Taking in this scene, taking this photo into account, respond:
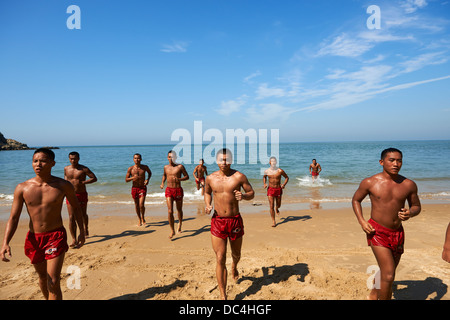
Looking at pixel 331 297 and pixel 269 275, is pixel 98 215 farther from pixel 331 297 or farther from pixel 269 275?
pixel 331 297

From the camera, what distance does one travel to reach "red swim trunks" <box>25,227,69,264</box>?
9.87ft

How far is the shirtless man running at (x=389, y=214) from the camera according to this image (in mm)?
3049

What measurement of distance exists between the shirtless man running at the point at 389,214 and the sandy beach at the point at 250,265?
1096mm

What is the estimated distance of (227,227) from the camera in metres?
3.73

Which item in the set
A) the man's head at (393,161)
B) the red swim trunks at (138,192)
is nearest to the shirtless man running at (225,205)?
the man's head at (393,161)

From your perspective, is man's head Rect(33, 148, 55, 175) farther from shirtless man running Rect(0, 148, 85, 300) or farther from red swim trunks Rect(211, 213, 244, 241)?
red swim trunks Rect(211, 213, 244, 241)

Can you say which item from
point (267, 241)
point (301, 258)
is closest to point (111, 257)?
point (267, 241)

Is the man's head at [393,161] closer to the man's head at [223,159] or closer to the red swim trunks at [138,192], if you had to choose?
the man's head at [223,159]

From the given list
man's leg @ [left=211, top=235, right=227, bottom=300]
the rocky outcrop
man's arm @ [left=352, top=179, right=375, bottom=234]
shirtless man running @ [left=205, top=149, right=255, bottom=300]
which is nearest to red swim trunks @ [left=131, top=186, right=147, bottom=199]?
shirtless man running @ [left=205, top=149, right=255, bottom=300]

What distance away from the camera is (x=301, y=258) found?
5.17 meters

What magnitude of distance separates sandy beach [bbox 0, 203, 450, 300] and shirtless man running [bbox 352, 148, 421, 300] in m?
1.10

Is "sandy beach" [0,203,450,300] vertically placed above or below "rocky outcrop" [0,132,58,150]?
below
